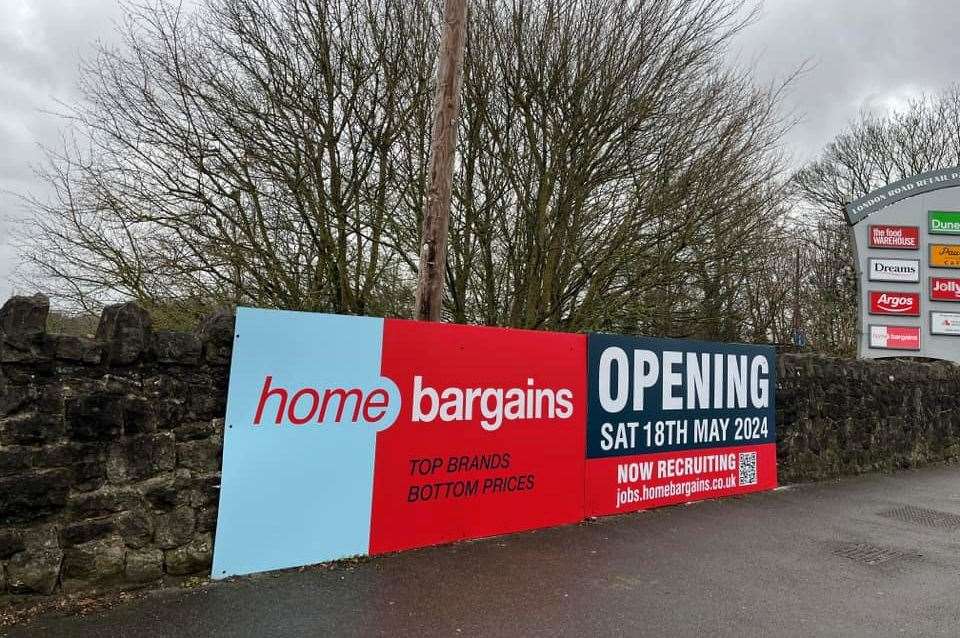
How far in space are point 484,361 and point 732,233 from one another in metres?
6.95

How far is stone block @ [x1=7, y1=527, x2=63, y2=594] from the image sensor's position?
3.55 m

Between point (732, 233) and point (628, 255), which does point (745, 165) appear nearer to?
point (732, 233)

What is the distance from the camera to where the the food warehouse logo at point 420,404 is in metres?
4.54

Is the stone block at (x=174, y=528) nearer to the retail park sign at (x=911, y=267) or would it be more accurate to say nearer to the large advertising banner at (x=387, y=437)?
the large advertising banner at (x=387, y=437)

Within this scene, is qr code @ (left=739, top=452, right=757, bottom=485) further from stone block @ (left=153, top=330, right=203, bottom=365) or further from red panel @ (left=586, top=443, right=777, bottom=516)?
stone block @ (left=153, top=330, right=203, bottom=365)

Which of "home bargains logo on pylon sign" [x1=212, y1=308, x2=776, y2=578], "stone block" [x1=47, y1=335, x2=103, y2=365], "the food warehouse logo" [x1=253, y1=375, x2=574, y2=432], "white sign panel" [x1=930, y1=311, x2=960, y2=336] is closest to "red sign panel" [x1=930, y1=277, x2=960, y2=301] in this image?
"white sign panel" [x1=930, y1=311, x2=960, y2=336]

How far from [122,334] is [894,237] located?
49.0 ft

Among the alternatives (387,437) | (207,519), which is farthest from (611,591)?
(207,519)

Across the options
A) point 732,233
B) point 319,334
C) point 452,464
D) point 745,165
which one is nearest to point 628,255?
point 732,233

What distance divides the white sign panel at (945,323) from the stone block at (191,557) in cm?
1500

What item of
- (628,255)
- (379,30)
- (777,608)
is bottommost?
(777,608)

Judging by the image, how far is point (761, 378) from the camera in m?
8.43

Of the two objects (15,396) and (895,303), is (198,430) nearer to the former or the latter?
(15,396)

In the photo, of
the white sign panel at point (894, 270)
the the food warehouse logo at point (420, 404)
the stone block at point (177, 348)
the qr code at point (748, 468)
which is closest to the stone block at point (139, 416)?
the stone block at point (177, 348)
